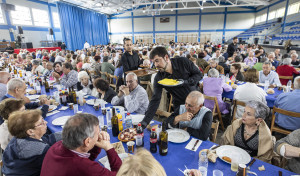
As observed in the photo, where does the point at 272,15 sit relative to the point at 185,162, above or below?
above

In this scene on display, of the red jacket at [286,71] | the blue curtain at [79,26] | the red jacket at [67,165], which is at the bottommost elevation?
the red jacket at [67,165]

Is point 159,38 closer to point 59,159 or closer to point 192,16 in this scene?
point 192,16

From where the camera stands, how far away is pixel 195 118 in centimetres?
221

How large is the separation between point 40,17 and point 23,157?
20286mm

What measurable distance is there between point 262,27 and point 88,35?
2079cm

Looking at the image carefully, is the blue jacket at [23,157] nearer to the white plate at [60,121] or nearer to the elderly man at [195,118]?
the white plate at [60,121]

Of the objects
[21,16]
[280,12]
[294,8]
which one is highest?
[280,12]

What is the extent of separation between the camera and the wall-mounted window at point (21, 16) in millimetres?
14750

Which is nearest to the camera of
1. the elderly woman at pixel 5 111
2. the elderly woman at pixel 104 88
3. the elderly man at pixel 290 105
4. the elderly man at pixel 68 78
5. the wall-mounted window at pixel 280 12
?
the elderly woman at pixel 5 111

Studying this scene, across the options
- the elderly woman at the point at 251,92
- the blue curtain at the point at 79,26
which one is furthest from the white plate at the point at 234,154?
the blue curtain at the point at 79,26

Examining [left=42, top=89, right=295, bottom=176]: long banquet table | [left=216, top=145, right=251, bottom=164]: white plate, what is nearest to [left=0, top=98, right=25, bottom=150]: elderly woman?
[left=42, top=89, right=295, bottom=176]: long banquet table

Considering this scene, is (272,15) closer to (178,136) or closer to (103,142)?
(178,136)

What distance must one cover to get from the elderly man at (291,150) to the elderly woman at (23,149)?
93.1 inches

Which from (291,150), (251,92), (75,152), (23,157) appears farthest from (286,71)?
(23,157)
